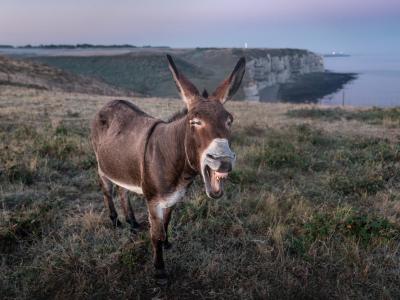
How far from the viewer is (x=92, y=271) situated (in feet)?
14.1

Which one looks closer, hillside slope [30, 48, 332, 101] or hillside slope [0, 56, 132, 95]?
hillside slope [0, 56, 132, 95]

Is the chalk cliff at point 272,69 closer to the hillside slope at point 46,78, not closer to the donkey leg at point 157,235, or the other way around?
the hillside slope at point 46,78

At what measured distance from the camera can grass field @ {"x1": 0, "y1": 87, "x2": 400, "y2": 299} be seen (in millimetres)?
4160

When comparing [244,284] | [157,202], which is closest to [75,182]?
[157,202]

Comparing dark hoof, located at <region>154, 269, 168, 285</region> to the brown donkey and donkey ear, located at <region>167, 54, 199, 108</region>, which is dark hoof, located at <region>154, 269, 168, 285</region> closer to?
the brown donkey

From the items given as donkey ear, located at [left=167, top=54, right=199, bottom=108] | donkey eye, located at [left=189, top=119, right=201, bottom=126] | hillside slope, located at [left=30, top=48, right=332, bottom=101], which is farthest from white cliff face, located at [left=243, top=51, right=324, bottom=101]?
donkey eye, located at [left=189, top=119, right=201, bottom=126]

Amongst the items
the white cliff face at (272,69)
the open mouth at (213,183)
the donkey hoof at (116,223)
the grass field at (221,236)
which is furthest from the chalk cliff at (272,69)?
the open mouth at (213,183)

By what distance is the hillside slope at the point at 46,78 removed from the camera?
38.1 meters

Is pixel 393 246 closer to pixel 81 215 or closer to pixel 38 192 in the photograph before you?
pixel 81 215

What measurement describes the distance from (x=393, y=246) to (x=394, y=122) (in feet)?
36.6

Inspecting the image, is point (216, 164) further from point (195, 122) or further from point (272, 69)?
point (272, 69)

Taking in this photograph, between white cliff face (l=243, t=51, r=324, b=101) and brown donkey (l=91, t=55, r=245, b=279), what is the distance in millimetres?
66218

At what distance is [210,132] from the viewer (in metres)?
3.16

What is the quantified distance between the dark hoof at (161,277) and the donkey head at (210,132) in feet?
4.71
